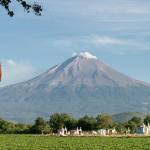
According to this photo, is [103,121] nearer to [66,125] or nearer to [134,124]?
[134,124]

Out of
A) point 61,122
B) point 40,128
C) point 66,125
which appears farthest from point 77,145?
point 61,122

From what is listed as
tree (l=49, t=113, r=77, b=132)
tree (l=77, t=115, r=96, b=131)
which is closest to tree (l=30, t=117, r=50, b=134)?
tree (l=49, t=113, r=77, b=132)

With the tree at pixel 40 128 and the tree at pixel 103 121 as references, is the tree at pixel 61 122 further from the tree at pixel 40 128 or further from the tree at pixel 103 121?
the tree at pixel 103 121

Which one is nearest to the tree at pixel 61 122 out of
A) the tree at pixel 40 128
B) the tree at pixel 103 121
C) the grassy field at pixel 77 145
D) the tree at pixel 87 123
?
the tree at pixel 87 123

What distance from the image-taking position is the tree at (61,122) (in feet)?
355

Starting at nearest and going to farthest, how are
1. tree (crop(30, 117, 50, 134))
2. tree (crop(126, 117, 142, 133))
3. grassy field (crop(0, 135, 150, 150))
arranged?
grassy field (crop(0, 135, 150, 150))
tree (crop(30, 117, 50, 134))
tree (crop(126, 117, 142, 133))

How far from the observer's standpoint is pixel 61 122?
4289 inches

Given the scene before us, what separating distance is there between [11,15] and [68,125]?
325ft

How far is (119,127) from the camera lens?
10619cm

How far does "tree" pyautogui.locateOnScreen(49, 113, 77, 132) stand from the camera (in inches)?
4262

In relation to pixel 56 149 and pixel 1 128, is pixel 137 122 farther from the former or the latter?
pixel 56 149

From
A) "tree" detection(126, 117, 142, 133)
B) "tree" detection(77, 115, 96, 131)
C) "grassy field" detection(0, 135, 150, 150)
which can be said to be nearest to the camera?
"grassy field" detection(0, 135, 150, 150)

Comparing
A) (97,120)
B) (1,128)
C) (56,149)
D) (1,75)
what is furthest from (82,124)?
(1,75)

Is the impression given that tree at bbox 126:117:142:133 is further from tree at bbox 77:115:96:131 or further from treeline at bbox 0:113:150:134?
tree at bbox 77:115:96:131
